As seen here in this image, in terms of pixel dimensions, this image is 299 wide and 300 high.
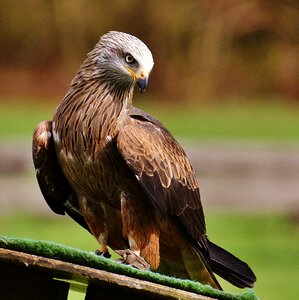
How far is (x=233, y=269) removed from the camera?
5.71 metres

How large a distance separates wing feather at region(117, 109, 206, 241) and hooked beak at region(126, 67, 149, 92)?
0.18 m

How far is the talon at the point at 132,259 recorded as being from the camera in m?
5.36

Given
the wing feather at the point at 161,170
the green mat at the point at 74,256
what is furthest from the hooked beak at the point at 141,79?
the green mat at the point at 74,256

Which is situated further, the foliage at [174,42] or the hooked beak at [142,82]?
the foliage at [174,42]

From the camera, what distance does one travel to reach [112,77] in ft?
19.3

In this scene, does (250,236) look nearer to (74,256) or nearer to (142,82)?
(142,82)

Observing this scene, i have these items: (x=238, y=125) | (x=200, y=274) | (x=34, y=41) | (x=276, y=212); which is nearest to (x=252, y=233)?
(x=276, y=212)

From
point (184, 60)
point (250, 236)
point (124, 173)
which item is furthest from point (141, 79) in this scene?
point (184, 60)

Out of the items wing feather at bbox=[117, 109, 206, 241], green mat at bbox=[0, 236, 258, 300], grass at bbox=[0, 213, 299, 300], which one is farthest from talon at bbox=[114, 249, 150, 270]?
grass at bbox=[0, 213, 299, 300]

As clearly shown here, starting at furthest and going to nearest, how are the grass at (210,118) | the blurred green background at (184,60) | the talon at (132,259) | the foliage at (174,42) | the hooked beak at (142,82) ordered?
the foliage at (174,42), the blurred green background at (184,60), the grass at (210,118), the hooked beak at (142,82), the talon at (132,259)

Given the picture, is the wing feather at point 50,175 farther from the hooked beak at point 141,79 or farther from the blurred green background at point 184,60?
the blurred green background at point 184,60

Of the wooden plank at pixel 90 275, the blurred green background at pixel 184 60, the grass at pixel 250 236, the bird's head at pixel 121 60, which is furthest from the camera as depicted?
the blurred green background at pixel 184 60

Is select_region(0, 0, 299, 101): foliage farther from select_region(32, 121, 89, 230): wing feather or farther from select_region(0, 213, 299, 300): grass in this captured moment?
select_region(32, 121, 89, 230): wing feather

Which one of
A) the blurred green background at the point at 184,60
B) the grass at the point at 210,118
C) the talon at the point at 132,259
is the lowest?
the talon at the point at 132,259
